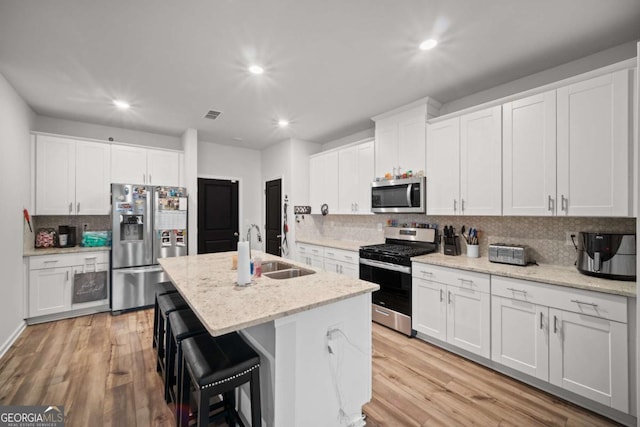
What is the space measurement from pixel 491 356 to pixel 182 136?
531 centimetres

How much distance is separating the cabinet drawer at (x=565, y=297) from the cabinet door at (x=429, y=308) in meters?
0.52

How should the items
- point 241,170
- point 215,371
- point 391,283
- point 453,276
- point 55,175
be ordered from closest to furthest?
point 215,371, point 453,276, point 391,283, point 55,175, point 241,170

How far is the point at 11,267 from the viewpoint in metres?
2.90

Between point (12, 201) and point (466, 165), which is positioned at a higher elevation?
point (466, 165)

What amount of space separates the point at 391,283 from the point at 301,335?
75.3 inches

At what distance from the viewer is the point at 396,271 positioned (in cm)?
310

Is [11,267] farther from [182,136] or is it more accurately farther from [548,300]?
[548,300]

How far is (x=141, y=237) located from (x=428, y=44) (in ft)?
14.0

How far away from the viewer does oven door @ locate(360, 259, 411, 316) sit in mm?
3004

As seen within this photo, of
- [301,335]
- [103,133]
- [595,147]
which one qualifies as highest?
[103,133]

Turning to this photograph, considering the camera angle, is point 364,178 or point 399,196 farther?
point 364,178

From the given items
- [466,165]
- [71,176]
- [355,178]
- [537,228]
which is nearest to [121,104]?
[71,176]

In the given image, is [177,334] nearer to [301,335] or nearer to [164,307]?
[164,307]

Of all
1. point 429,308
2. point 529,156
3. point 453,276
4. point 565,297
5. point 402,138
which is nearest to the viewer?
point 565,297
